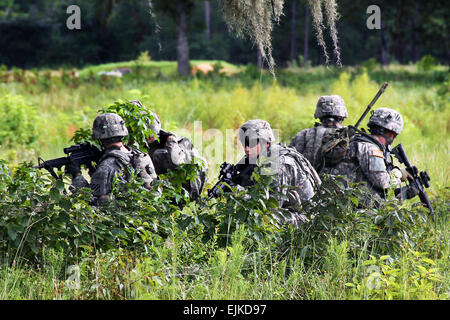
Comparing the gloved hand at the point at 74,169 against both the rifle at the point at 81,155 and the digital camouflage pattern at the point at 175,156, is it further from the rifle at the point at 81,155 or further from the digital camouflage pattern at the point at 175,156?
the digital camouflage pattern at the point at 175,156

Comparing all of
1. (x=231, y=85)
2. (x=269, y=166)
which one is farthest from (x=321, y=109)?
(x=231, y=85)

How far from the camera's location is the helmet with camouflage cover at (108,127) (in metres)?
5.70

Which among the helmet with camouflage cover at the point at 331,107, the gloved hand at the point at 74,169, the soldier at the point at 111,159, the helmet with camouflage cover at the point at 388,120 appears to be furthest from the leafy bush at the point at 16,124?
the helmet with camouflage cover at the point at 388,120

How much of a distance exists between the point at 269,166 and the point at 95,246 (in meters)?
1.77

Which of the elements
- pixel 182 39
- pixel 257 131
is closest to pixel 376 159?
pixel 257 131

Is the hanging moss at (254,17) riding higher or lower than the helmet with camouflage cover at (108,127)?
higher

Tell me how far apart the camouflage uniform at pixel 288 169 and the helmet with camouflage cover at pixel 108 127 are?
1135 mm

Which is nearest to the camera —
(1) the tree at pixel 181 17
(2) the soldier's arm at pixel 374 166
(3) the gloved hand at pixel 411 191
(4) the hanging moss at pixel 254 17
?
(4) the hanging moss at pixel 254 17

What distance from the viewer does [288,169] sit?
5816 mm

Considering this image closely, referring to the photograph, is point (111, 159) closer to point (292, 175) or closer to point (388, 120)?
point (292, 175)

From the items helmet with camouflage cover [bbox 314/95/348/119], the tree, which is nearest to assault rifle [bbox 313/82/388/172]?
helmet with camouflage cover [bbox 314/95/348/119]

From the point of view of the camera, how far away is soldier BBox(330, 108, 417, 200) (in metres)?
6.43

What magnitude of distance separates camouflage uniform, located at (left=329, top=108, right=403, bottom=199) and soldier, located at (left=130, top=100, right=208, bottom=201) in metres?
1.46
